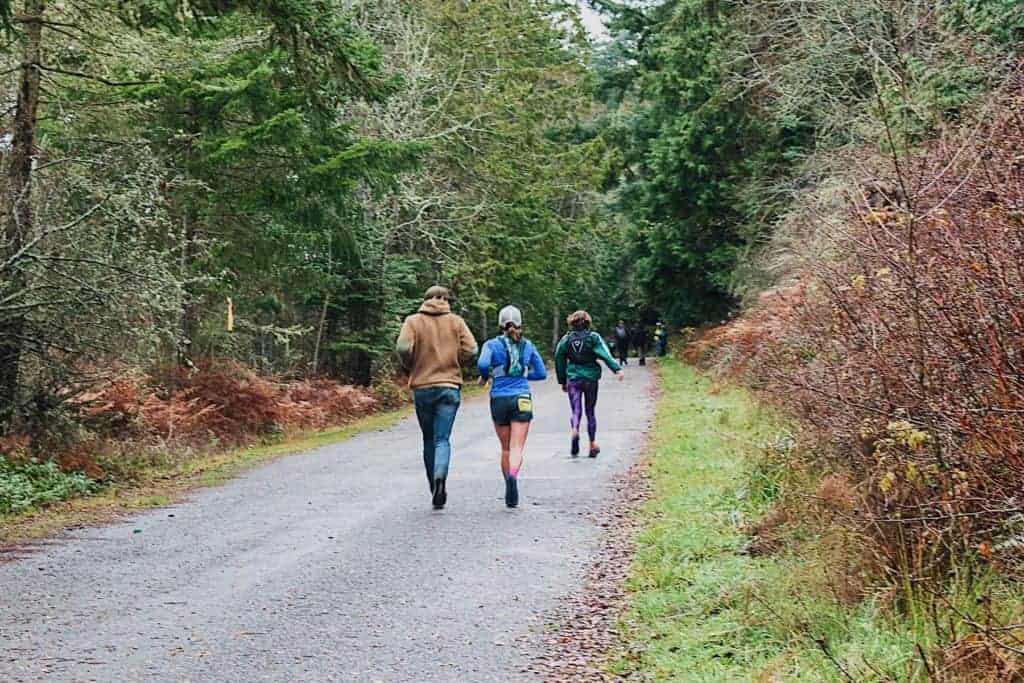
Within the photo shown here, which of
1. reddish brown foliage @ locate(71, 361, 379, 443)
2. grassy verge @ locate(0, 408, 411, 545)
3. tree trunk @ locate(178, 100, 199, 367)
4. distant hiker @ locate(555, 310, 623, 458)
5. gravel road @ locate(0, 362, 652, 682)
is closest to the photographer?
gravel road @ locate(0, 362, 652, 682)

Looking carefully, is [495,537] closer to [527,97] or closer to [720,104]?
[720,104]

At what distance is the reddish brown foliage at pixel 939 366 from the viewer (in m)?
5.07

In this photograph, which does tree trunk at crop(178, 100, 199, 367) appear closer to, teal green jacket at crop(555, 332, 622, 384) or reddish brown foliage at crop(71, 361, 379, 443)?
reddish brown foliage at crop(71, 361, 379, 443)

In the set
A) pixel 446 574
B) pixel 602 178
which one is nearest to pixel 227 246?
pixel 446 574

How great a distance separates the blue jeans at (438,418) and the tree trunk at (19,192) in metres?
4.74

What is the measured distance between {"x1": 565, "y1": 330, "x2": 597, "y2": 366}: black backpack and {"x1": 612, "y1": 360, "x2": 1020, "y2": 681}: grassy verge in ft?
13.3

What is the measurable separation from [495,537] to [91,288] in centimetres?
595

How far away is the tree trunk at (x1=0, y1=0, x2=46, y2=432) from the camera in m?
12.4

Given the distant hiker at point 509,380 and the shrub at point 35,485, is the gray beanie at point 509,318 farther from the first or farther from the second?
the shrub at point 35,485

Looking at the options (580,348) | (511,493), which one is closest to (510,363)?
(511,493)

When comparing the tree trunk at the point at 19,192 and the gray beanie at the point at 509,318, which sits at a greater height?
the tree trunk at the point at 19,192

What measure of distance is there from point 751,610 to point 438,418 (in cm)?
492

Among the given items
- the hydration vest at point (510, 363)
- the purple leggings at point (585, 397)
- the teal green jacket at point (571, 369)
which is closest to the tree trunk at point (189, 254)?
the teal green jacket at point (571, 369)

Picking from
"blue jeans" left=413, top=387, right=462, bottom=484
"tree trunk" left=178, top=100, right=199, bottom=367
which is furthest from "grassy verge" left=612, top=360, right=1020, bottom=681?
"tree trunk" left=178, top=100, right=199, bottom=367
